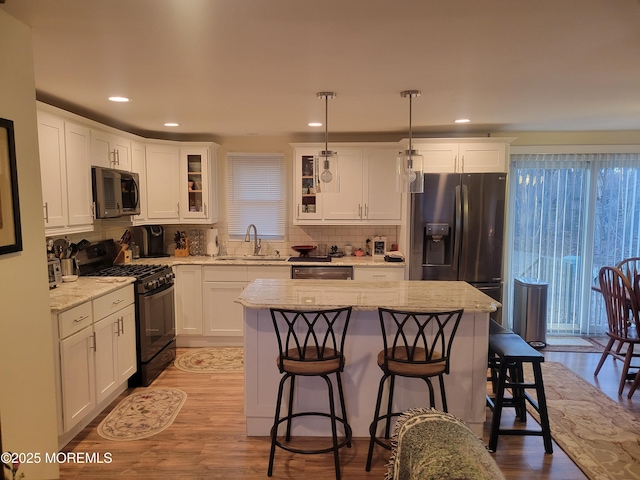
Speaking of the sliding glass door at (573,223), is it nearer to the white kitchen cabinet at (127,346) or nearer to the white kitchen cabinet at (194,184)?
the white kitchen cabinet at (194,184)

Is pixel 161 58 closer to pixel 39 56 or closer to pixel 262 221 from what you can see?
pixel 39 56

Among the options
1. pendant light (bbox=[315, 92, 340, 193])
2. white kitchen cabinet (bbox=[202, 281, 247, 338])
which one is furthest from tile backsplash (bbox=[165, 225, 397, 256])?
pendant light (bbox=[315, 92, 340, 193])

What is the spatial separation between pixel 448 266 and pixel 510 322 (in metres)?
1.33

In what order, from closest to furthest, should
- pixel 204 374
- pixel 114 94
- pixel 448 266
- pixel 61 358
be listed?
pixel 61 358 < pixel 114 94 < pixel 204 374 < pixel 448 266

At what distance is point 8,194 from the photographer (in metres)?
1.86

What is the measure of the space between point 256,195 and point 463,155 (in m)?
2.49

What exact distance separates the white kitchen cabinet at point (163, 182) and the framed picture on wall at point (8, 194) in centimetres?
Result: 283

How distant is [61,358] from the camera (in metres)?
2.61

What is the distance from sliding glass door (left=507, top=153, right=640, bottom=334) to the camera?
496 cm

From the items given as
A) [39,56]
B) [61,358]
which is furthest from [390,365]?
[39,56]

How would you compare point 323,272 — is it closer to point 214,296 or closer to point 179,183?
point 214,296

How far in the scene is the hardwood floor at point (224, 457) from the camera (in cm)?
247

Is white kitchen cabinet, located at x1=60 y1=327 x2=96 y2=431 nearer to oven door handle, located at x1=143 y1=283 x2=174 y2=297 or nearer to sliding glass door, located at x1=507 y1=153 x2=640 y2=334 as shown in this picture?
oven door handle, located at x1=143 y1=283 x2=174 y2=297

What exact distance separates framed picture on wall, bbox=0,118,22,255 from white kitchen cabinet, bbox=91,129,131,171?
1844 millimetres
